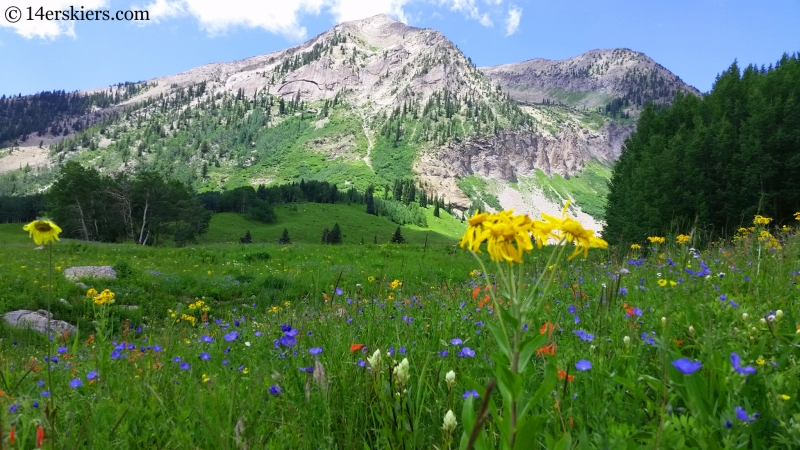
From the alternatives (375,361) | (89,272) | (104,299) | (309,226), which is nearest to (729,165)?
(375,361)

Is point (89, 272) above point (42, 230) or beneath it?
beneath

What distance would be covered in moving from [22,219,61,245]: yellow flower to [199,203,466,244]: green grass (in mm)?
88897

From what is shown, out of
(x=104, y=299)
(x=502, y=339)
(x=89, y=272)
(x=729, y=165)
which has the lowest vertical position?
(x=89, y=272)

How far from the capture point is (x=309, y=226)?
4557 inches

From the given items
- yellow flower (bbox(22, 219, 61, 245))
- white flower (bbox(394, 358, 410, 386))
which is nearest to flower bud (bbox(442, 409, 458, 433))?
white flower (bbox(394, 358, 410, 386))

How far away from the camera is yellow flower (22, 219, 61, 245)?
1895 millimetres

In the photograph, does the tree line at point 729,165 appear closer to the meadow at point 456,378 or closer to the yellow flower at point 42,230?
the meadow at point 456,378

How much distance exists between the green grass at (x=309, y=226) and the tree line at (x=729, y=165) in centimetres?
5650

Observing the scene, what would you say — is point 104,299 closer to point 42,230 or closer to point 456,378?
point 42,230

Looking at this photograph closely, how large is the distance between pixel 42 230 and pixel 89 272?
16.8m

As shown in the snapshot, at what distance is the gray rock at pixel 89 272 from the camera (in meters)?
14.6

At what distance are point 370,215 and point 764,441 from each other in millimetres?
143967

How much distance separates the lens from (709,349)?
1.87 m

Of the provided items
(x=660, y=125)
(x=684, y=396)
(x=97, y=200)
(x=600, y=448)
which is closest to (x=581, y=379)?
(x=684, y=396)
